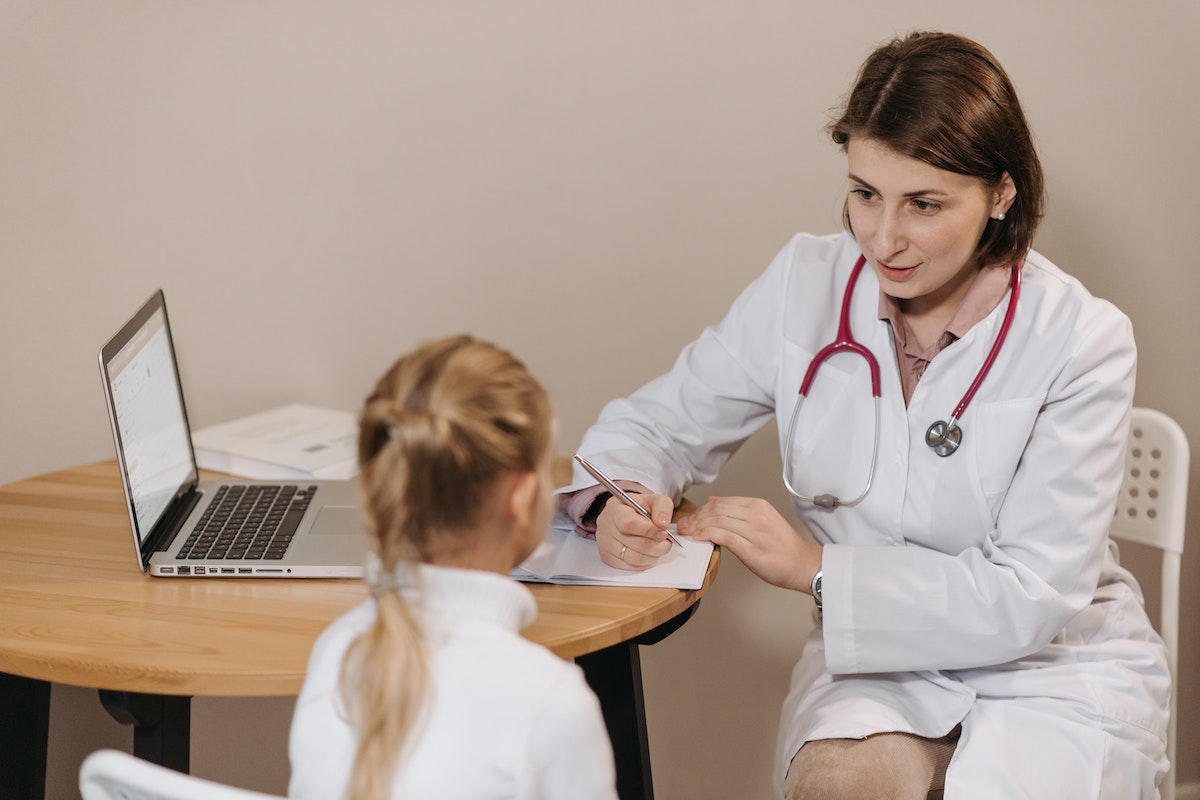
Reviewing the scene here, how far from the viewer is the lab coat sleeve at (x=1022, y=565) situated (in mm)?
1372

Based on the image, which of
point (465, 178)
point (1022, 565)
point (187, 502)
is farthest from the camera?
point (465, 178)

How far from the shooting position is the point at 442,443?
87cm

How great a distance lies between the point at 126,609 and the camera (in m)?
1.32

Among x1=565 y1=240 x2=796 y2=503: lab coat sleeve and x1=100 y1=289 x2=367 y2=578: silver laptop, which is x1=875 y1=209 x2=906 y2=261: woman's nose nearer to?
x1=565 y1=240 x2=796 y2=503: lab coat sleeve

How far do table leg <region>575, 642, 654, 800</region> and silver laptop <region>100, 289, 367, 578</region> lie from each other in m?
0.36

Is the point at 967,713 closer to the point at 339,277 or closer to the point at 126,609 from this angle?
the point at 126,609

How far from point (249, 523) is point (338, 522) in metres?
0.12

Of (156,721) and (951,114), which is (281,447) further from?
(951,114)

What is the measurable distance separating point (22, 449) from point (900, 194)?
1549mm

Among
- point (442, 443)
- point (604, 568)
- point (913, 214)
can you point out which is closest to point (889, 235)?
point (913, 214)

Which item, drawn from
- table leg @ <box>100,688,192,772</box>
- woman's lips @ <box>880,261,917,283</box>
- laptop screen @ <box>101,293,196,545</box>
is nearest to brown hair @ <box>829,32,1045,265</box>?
woman's lips @ <box>880,261,917,283</box>

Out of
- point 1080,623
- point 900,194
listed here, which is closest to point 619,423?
point 900,194

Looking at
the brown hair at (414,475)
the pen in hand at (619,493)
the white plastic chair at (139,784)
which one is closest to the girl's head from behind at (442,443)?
the brown hair at (414,475)

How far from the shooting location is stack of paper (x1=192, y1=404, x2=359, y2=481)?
5.87 ft
